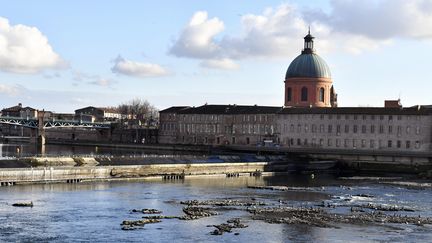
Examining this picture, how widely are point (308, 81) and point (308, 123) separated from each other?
1850 cm

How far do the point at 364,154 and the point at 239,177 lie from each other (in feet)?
72.8

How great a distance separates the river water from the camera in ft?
118

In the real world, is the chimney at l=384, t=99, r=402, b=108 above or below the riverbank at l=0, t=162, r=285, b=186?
above

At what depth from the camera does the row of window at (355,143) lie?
95188 mm

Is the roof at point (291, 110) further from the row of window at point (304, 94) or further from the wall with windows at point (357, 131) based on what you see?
Result: the row of window at point (304, 94)

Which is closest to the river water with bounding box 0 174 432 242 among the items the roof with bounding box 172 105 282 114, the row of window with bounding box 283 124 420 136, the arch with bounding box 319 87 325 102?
the row of window with bounding box 283 124 420 136

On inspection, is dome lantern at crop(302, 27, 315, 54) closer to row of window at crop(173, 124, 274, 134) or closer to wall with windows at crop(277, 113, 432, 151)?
row of window at crop(173, 124, 274, 134)

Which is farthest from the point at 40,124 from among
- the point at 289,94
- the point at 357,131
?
the point at 357,131

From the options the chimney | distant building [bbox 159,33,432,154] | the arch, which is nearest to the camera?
distant building [bbox 159,33,432,154]

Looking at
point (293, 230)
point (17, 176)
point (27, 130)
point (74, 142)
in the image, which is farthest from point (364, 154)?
point (27, 130)

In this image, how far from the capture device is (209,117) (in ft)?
420

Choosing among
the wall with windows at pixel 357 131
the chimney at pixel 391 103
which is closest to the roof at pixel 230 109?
the wall with windows at pixel 357 131

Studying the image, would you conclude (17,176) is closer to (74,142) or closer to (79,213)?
(79,213)

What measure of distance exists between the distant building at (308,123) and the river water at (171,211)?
29138 mm
